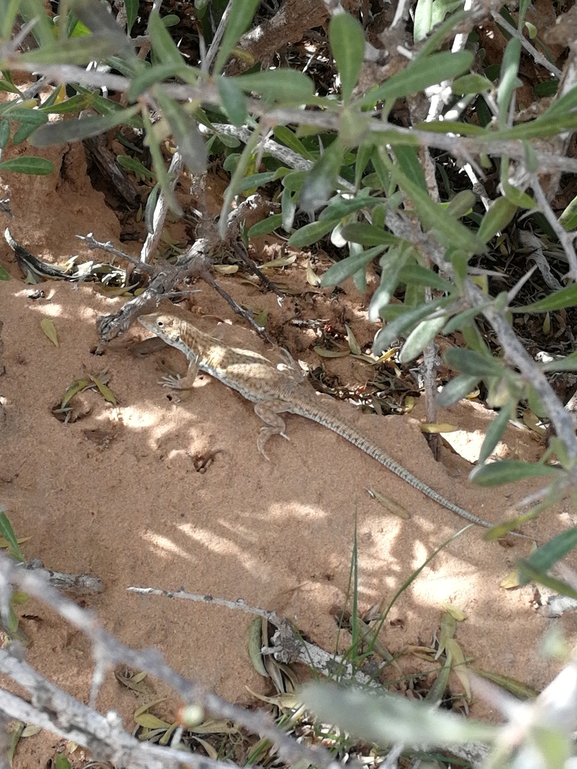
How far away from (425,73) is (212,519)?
2.26 metres

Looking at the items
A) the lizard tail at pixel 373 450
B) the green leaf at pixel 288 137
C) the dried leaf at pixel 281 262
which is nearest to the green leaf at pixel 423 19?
the green leaf at pixel 288 137

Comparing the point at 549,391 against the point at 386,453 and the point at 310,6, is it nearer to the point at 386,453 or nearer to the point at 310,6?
the point at 386,453

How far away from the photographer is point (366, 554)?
10.9ft

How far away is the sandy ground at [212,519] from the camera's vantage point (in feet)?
9.91

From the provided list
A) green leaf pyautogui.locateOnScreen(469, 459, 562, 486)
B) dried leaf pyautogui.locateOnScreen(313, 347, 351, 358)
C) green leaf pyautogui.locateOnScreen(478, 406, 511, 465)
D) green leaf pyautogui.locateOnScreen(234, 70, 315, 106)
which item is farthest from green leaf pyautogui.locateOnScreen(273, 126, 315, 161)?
dried leaf pyautogui.locateOnScreen(313, 347, 351, 358)

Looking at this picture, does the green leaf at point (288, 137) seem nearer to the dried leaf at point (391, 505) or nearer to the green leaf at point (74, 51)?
the green leaf at point (74, 51)

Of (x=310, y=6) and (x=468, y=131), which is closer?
(x=468, y=131)

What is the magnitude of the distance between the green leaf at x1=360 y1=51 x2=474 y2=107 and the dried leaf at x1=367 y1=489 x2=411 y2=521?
86.6 inches

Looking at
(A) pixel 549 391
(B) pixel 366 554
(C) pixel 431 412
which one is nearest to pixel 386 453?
(C) pixel 431 412

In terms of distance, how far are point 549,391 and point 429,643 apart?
5.72 feet

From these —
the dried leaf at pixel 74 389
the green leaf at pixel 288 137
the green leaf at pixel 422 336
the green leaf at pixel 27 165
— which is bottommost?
the dried leaf at pixel 74 389

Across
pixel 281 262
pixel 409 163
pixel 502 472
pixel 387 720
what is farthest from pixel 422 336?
pixel 281 262

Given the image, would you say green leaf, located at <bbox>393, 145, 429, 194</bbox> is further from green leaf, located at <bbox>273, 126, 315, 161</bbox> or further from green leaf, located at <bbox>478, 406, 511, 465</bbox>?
green leaf, located at <bbox>478, 406, 511, 465</bbox>

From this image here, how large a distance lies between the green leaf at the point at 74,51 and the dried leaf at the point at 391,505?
2.50 meters
